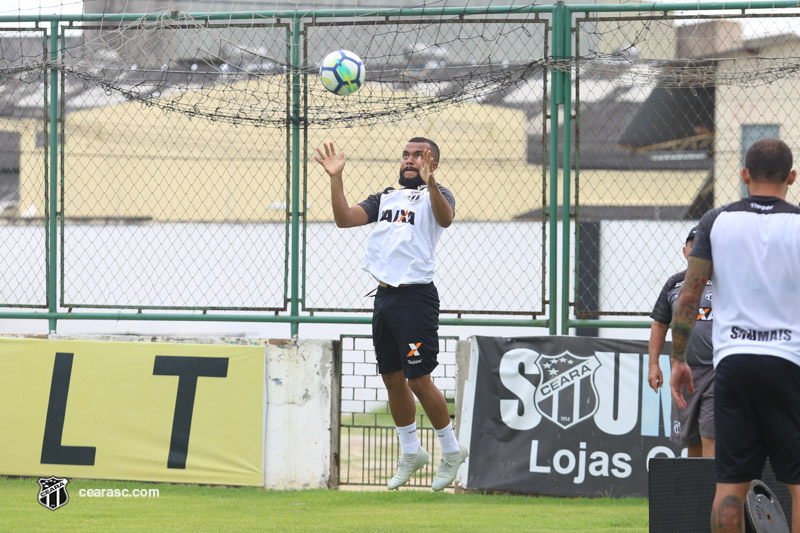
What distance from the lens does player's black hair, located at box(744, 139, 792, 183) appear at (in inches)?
167

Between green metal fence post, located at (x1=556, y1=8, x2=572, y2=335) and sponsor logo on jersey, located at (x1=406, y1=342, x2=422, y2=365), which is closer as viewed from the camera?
sponsor logo on jersey, located at (x1=406, y1=342, x2=422, y2=365)

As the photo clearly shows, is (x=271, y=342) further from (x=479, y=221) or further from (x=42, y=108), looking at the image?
(x=42, y=108)

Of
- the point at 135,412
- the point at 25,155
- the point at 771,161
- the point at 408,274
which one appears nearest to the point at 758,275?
the point at 771,161

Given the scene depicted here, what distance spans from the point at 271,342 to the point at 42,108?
3.12 meters

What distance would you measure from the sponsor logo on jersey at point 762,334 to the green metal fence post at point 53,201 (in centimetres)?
665

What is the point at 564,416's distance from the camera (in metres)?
8.16

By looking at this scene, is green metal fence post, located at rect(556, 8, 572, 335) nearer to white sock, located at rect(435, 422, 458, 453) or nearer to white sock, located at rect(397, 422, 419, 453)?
white sock, located at rect(435, 422, 458, 453)

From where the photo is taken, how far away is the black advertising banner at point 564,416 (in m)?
8.06

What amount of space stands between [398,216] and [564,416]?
2721mm

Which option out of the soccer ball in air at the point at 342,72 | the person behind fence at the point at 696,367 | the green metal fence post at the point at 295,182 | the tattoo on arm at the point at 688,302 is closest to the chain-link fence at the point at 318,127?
the green metal fence post at the point at 295,182

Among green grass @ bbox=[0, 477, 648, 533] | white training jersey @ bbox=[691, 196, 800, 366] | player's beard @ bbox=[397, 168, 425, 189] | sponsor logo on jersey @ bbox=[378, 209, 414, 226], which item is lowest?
green grass @ bbox=[0, 477, 648, 533]

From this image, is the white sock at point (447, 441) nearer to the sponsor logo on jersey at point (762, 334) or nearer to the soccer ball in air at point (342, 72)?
the soccer ball in air at point (342, 72)

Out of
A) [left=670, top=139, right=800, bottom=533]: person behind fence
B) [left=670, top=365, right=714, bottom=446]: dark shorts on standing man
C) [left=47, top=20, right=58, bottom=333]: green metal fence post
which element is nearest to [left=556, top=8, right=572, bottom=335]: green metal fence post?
[left=670, top=365, right=714, bottom=446]: dark shorts on standing man

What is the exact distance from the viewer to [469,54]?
8.98m
